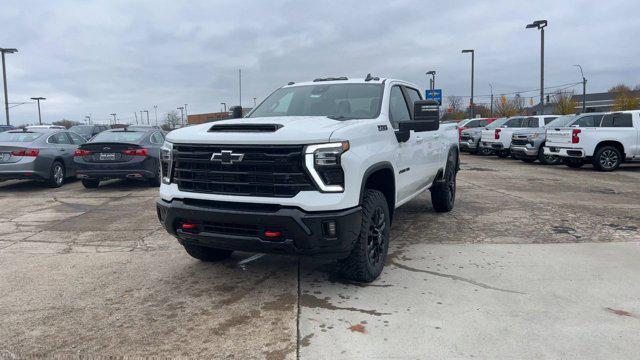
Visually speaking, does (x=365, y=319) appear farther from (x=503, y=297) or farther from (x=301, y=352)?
(x=503, y=297)

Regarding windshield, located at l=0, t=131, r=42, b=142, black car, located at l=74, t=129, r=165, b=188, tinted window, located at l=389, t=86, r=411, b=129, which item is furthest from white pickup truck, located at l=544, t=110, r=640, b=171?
windshield, located at l=0, t=131, r=42, b=142

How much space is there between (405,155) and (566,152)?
449 inches

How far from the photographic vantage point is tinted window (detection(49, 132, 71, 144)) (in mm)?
11641

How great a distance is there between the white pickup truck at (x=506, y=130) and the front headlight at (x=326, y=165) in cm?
1667

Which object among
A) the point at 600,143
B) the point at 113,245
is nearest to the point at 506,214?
the point at 113,245

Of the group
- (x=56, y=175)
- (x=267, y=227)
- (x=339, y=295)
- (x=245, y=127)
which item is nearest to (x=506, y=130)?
(x=56, y=175)

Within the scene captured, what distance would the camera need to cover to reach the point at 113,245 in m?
6.12

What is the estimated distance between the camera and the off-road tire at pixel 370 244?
13.9 feet

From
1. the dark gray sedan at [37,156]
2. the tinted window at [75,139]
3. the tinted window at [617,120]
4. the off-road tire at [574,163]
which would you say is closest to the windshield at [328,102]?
the dark gray sedan at [37,156]

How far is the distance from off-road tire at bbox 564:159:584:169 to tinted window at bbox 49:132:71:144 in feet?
48.4

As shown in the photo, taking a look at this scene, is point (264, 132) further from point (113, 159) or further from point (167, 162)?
point (113, 159)

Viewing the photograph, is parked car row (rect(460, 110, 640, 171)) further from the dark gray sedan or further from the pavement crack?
the dark gray sedan

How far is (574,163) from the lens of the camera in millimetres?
15805

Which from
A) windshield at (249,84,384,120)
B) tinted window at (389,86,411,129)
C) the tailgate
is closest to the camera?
windshield at (249,84,384,120)
